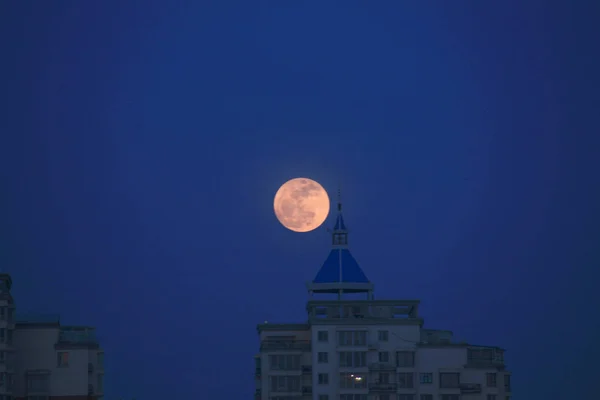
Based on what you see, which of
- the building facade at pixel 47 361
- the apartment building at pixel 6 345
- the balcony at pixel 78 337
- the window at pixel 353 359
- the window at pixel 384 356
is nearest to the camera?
the apartment building at pixel 6 345

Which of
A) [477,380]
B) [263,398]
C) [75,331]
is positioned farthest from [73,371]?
[477,380]

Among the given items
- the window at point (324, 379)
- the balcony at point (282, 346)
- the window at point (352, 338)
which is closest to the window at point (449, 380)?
the window at point (352, 338)

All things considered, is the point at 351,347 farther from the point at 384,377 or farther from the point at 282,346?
the point at 282,346

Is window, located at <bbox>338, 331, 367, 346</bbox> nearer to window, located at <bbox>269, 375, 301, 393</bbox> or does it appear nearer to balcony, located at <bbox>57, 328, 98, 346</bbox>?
window, located at <bbox>269, 375, 301, 393</bbox>

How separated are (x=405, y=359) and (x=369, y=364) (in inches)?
127

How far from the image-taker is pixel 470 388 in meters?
124

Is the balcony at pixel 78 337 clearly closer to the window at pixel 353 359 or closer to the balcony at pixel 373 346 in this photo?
the window at pixel 353 359

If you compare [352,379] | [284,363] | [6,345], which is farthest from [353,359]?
[6,345]

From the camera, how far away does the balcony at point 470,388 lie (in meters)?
124

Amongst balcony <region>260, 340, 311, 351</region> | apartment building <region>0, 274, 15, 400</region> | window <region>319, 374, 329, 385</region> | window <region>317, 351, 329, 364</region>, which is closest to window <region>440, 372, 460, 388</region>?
window <region>319, 374, 329, 385</region>

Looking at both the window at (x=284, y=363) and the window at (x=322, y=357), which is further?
the window at (x=284, y=363)

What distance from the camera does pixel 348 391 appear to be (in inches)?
4850

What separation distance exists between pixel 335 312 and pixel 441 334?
10.00 meters

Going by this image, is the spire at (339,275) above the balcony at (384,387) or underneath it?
A: above
